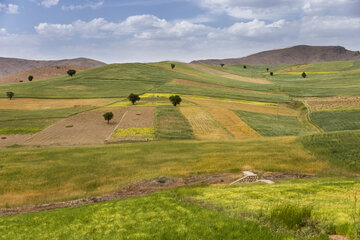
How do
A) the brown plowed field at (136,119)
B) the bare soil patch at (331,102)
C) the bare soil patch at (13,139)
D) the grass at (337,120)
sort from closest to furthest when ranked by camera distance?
the bare soil patch at (13,139) → the brown plowed field at (136,119) → the grass at (337,120) → the bare soil patch at (331,102)

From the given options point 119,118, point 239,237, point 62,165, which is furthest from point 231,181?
point 119,118

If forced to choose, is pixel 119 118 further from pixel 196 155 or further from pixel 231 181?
pixel 231 181

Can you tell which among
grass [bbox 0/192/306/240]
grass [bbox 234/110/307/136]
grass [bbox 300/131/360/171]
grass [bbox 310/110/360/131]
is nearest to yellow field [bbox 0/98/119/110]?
grass [bbox 234/110/307/136]

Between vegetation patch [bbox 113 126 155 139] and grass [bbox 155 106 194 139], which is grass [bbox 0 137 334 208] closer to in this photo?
vegetation patch [bbox 113 126 155 139]

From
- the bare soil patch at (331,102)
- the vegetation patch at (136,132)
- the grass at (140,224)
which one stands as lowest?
the vegetation patch at (136,132)

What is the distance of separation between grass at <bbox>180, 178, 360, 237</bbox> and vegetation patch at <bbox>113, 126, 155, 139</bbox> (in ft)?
136

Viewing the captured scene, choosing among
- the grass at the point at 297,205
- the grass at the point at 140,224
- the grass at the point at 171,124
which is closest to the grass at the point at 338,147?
the grass at the point at 297,205

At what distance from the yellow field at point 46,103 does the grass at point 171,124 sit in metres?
28.4

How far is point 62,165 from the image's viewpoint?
38.8m

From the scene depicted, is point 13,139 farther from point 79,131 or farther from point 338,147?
point 338,147

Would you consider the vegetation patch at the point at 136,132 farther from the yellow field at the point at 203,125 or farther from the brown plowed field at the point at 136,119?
the yellow field at the point at 203,125

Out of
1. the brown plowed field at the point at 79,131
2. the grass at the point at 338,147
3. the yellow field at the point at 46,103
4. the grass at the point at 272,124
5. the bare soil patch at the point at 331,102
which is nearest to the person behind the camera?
the grass at the point at 338,147

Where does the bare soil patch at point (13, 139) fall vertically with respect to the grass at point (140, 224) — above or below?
below

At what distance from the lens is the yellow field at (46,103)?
95431 millimetres
